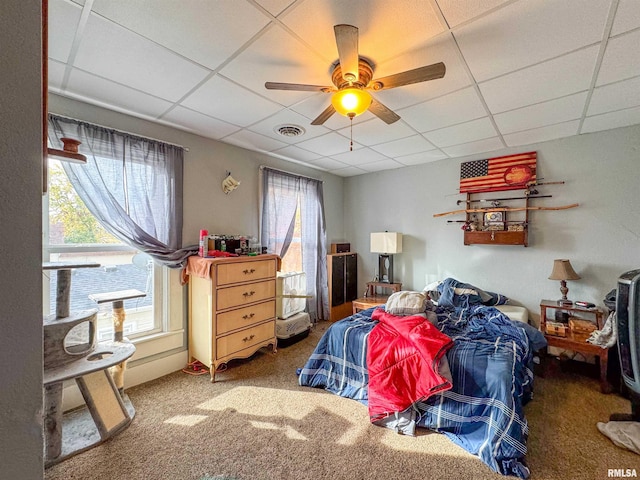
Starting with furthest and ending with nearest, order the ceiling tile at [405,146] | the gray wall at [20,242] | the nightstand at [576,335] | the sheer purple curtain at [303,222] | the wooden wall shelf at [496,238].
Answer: the sheer purple curtain at [303,222] < the wooden wall shelf at [496,238] < the ceiling tile at [405,146] < the nightstand at [576,335] < the gray wall at [20,242]

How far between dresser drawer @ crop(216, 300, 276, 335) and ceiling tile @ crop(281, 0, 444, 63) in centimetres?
234

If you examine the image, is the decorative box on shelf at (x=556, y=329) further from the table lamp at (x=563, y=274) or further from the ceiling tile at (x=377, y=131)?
the ceiling tile at (x=377, y=131)

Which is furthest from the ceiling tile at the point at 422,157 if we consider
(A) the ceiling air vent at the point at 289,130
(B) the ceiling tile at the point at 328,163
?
(A) the ceiling air vent at the point at 289,130

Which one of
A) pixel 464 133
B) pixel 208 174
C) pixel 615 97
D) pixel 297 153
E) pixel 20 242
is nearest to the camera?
pixel 20 242

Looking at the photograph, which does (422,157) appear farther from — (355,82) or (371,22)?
(371,22)

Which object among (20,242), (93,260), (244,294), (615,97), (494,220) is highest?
(615,97)

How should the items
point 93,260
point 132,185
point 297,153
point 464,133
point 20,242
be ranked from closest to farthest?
point 20,242 < point 93,260 < point 132,185 < point 464,133 < point 297,153

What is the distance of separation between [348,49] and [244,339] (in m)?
2.64

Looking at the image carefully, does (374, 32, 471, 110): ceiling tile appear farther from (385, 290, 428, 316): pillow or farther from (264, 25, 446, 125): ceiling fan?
(385, 290, 428, 316): pillow


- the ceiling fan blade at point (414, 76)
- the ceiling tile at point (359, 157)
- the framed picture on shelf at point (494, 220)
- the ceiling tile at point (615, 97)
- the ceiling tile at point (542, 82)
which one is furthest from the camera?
the ceiling tile at point (359, 157)

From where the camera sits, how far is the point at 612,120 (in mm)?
2643

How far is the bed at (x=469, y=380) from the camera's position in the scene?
1683 millimetres

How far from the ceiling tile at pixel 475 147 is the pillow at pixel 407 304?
6.53 feet

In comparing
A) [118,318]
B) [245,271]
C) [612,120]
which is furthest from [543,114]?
[118,318]
